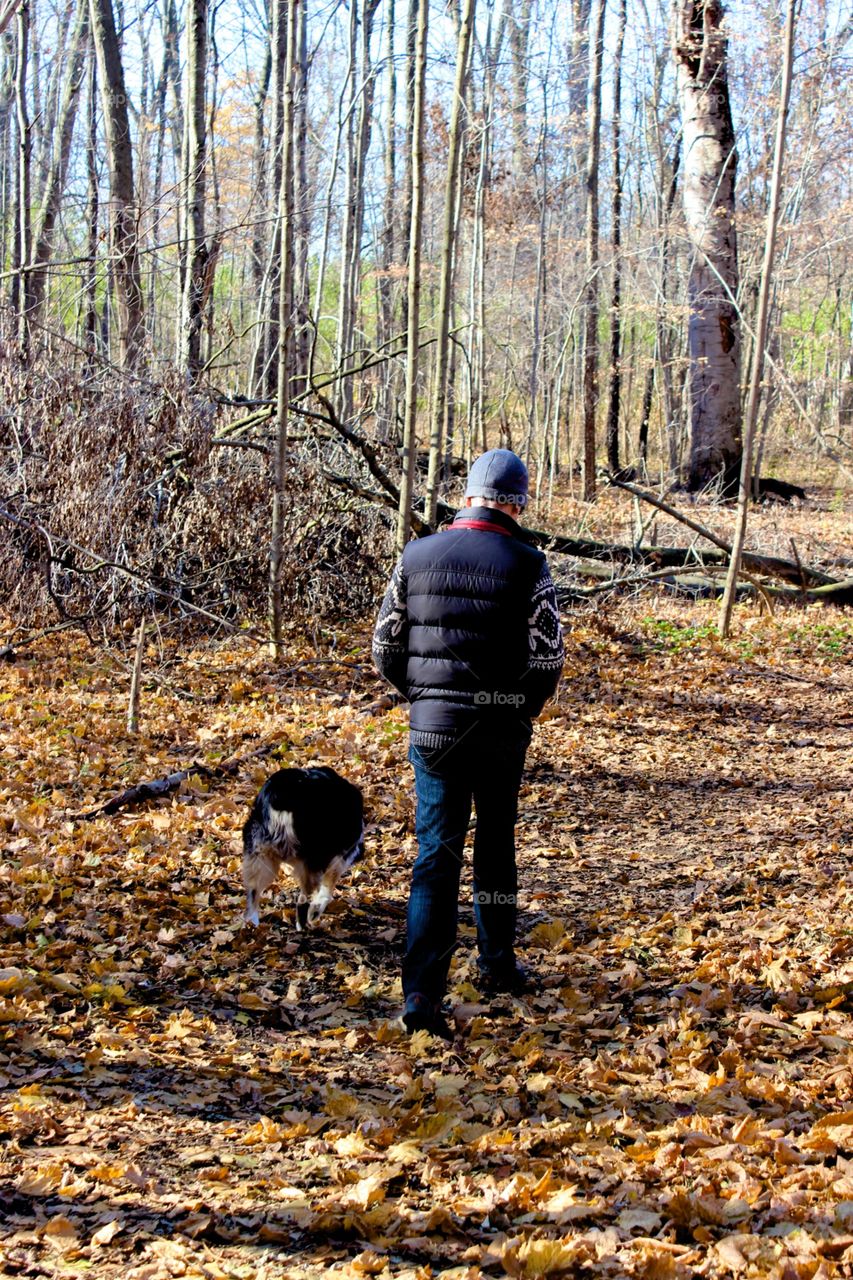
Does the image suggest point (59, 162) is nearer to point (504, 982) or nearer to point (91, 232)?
point (91, 232)

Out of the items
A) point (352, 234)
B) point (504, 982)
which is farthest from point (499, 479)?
point (352, 234)

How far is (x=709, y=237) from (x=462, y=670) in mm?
15996

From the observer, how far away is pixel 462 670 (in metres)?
4.18

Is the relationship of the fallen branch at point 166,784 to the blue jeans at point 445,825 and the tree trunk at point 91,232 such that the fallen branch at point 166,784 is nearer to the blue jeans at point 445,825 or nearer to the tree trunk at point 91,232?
the blue jeans at point 445,825

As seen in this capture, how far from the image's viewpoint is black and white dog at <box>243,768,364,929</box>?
17.1ft

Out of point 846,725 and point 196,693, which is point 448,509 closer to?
point 196,693

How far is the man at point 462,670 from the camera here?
4168 mm

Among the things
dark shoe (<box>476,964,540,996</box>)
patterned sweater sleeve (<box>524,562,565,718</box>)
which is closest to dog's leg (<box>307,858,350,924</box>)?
dark shoe (<box>476,964,540,996</box>)

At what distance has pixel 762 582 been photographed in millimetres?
13305

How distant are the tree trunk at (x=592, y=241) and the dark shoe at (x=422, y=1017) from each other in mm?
16182

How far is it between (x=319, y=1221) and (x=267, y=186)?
1536 centimetres

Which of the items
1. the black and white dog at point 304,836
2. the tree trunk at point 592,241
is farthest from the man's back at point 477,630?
the tree trunk at point 592,241

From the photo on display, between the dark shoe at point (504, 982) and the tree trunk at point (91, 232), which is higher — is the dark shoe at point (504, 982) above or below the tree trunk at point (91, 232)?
below

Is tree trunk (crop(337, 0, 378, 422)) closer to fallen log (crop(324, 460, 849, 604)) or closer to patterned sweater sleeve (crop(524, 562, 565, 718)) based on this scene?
fallen log (crop(324, 460, 849, 604))
